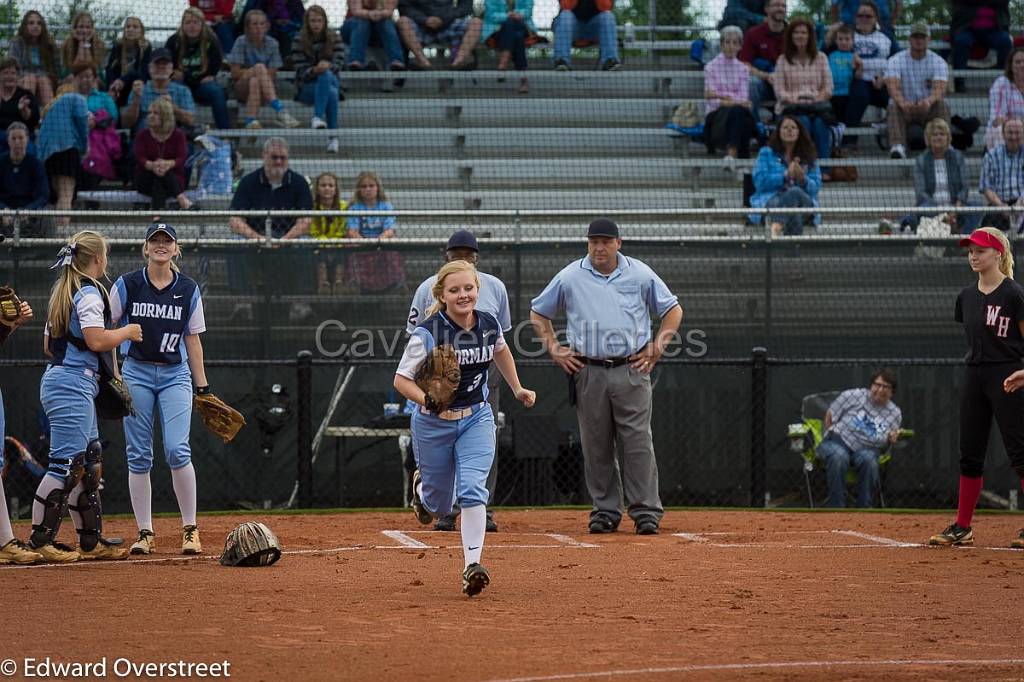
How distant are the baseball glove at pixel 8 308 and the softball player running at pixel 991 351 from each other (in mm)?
6130

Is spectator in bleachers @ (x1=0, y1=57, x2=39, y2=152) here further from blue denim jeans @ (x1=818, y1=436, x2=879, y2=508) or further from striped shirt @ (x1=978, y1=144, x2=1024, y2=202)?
striped shirt @ (x1=978, y1=144, x2=1024, y2=202)

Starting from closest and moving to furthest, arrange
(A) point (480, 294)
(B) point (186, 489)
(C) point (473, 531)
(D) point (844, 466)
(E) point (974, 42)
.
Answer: (C) point (473, 531), (B) point (186, 489), (A) point (480, 294), (D) point (844, 466), (E) point (974, 42)

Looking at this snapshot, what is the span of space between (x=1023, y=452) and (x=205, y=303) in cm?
761

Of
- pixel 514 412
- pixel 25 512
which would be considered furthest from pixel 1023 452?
pixel 25 512

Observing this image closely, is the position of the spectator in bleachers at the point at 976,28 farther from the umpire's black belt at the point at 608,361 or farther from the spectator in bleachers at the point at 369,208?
the umpire's black belt at the point at 608,361

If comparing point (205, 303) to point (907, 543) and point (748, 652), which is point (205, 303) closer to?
point (907, 543)

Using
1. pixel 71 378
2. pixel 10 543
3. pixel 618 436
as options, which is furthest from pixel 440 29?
pixel 10 543

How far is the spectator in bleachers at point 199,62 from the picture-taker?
17609 mm

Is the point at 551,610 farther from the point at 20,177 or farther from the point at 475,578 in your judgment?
the point at 20,177

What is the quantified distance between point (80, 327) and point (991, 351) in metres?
5.93

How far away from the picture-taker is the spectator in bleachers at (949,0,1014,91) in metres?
20.0

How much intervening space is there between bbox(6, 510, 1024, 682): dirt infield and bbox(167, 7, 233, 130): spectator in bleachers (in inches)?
338

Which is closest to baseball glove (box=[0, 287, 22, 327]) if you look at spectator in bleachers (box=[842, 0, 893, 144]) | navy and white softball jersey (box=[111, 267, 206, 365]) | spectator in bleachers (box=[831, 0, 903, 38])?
navy and white softball jersey (box=[111, 267, 206, 365])

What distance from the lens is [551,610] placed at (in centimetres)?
707
